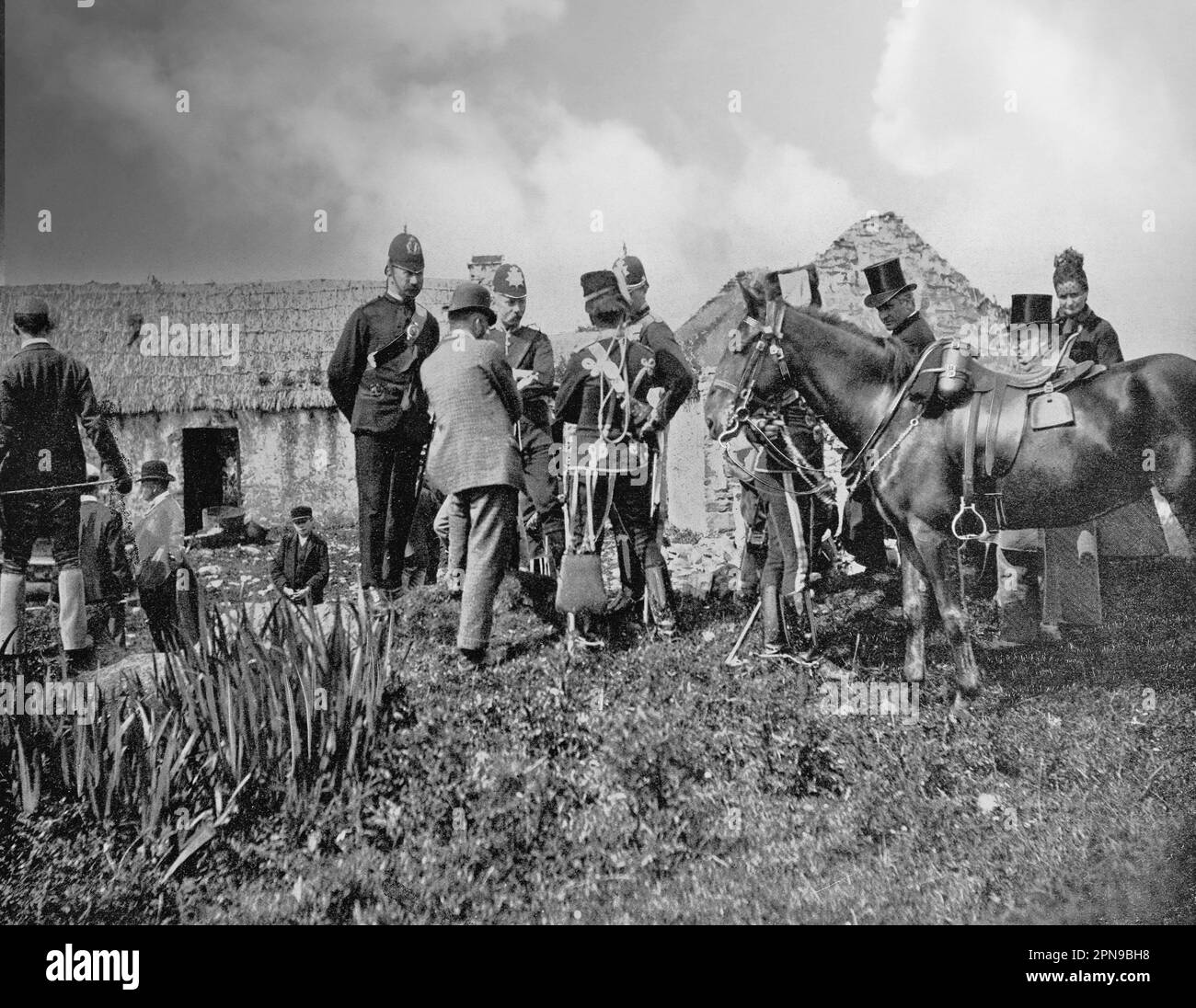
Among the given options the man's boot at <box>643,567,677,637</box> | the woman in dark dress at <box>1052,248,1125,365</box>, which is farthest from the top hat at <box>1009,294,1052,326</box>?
the man's boot at <box>643,567,677,637</box>

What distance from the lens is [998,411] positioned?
13.3ft

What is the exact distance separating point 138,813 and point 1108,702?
14.1 ft

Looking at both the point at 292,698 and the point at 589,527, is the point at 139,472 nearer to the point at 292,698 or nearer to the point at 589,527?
the point at 292,698

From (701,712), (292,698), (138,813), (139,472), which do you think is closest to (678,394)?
(701,712)

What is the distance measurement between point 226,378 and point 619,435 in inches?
83.4

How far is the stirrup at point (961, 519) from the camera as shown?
13.2 ft

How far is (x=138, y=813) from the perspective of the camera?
11.8 feet

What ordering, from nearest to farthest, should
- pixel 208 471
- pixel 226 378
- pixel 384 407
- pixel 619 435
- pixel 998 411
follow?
pixel 998 411, pixel 384 407, pixel 619 435, pixel 208 471, pixel 226 378

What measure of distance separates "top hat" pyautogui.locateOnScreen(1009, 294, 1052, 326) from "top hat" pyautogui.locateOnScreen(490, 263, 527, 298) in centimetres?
250

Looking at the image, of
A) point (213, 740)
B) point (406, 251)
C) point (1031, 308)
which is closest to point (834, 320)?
point (1031, 308)

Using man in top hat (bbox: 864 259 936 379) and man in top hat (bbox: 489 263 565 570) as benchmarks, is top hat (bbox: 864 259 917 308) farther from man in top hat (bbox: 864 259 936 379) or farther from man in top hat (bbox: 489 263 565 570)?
man in top hat (bbox: 489 263 565 570)

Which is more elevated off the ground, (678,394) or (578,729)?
(678,394)

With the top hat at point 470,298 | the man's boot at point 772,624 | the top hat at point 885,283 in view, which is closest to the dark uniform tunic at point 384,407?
the top hat at point 470,298

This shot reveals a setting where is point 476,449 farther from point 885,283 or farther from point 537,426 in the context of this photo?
point 885,283
